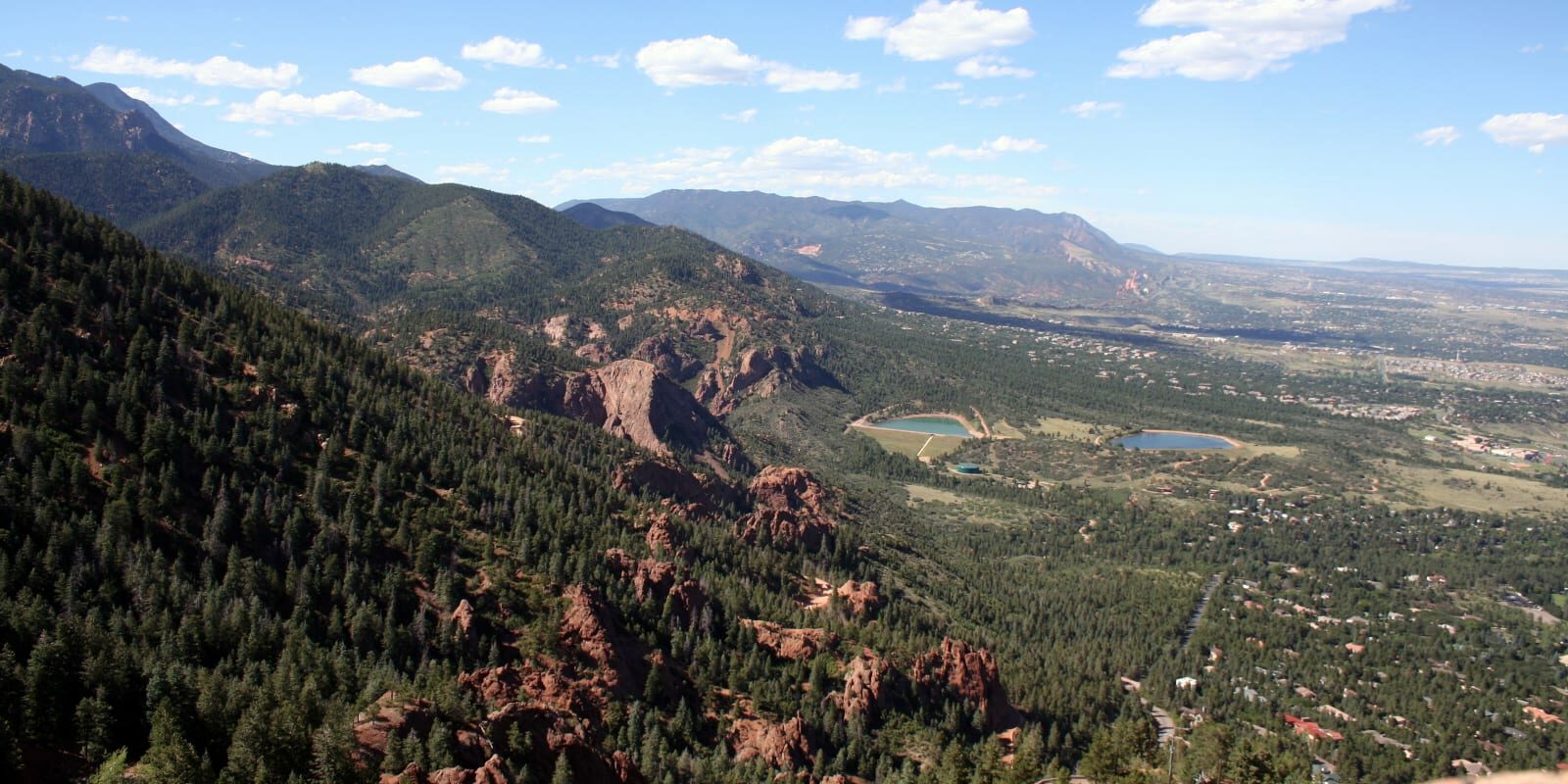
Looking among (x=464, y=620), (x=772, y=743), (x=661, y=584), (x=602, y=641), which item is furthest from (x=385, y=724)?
(x=661, y=584)

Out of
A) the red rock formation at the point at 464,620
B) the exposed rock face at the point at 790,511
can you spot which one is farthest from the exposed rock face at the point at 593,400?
the red rock formation at the point at 464,620

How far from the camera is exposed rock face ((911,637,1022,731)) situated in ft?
287

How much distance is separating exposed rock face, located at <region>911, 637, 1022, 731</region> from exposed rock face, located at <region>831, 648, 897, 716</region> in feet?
13.7

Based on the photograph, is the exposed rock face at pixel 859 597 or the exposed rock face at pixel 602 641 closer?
the exposed rock face at pixel 602 641

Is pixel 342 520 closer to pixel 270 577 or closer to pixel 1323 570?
pixel 270 577

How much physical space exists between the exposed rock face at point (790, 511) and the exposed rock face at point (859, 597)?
1962 centimetres

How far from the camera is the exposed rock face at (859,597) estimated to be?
10756cm

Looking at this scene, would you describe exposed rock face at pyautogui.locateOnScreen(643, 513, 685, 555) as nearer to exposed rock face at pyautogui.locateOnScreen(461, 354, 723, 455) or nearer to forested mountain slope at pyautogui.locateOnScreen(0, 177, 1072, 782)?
forested mountain slope at pyautogui.locateOnScreen(0, 177, 1072, 782)

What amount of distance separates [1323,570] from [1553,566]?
2127 inches

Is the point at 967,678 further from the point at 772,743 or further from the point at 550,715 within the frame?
the point at 550,715

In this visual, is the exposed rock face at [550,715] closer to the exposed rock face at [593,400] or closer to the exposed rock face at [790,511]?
the exposed rock face at [790,511]

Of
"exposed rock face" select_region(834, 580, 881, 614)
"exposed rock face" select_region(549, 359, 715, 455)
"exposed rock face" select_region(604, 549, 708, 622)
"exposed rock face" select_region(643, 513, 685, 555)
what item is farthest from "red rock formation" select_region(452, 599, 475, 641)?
"exposed rock face" select_region(549, 359, 715, 455)

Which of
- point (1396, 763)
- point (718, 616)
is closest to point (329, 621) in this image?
point (718, 616)

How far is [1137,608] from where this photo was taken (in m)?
146
